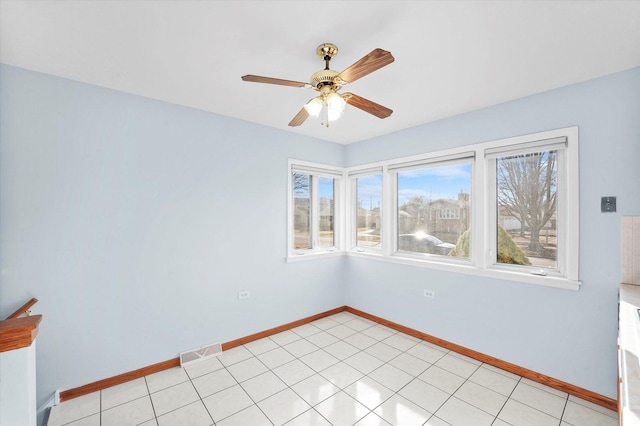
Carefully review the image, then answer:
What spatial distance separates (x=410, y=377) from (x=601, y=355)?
1.45m

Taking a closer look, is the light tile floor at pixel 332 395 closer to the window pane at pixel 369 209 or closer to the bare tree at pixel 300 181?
the window pane at pixel 369 209

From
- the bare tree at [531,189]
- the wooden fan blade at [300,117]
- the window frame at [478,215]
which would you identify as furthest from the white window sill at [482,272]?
the wooden fan blade at [300,117]

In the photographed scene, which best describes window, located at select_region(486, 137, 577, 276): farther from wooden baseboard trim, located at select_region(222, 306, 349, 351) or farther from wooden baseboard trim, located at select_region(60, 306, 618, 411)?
wooden baseboard trim, located at select_region(222, 306, 349, 351)

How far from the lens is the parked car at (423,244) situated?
329cm

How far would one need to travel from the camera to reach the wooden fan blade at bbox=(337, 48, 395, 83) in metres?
1.38

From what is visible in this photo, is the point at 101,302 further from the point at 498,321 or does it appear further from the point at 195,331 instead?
the point at 498,321

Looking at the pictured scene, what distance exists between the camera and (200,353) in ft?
9.18

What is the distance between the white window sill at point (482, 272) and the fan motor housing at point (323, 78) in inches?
91.6

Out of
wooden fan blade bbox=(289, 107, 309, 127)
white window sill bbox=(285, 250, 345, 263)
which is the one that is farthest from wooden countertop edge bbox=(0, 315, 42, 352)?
white window sill bbox=(285, 250, 345, 263)

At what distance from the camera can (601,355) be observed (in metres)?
2.15

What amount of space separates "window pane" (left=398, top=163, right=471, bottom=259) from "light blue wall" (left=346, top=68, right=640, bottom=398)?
1.11 ft

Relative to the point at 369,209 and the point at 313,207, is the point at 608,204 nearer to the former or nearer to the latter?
the point at 369,209

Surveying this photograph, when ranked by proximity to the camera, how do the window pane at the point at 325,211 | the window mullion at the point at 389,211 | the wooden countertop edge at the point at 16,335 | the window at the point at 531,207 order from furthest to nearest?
1. the window pane at the point at 325,211
2. the window mullion at the point at 389,211
3. the window at the point at 531,207
4. the wooden countertop edge at the point at 16,335

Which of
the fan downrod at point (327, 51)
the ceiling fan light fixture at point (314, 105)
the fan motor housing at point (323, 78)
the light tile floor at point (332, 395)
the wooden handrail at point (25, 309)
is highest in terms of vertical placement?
the fan downrod at point (327, 51)
